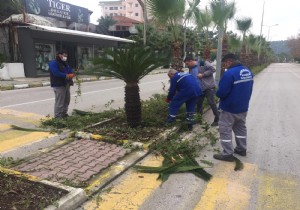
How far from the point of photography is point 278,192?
150 inches

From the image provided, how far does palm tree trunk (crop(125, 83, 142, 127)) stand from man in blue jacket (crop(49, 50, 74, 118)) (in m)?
1.68

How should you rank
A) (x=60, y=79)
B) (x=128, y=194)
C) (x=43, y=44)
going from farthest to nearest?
1. (x=43, y=44)
2. (x=60, y=79)
3. (x=128, y=194)

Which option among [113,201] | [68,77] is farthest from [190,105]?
[113,201]

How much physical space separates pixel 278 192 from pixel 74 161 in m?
2.91

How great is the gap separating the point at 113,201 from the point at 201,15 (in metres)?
9.45

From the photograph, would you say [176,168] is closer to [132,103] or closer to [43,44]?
[132,103]

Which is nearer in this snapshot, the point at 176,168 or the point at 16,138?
the point at 176,168

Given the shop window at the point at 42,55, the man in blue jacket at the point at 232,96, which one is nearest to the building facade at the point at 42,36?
the shop window at the point at 42,55

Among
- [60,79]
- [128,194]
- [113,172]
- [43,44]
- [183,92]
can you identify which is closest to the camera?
[128,194]

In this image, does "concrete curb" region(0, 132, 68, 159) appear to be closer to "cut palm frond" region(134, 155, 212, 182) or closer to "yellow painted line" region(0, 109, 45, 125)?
"yellow painted line" region(0, 109, 45, 125)

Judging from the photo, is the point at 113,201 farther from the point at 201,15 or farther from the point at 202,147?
the point at 201,15

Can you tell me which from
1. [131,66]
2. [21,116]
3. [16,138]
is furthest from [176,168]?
[21,116]

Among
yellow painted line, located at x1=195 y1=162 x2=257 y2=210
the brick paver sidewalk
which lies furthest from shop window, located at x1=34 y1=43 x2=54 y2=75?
yellow painted line, located at x1=195 y1=162 x2=257 y2=210

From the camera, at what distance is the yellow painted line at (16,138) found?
17.6 feet
